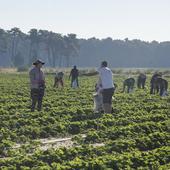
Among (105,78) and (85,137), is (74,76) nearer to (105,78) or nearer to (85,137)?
(105,78)

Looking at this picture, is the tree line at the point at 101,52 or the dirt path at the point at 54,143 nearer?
the dirt path at the point at 54,143

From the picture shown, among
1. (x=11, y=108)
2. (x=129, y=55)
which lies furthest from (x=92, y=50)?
(x=11, y=108)

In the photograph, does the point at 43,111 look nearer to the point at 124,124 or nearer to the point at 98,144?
the point at 124,124

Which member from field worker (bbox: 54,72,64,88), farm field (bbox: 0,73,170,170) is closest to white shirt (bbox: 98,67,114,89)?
farm field (bbox: 0,73,170,170)

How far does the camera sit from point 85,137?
10.8 metres

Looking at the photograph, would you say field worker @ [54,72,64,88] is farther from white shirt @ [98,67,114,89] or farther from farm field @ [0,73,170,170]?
white shirt @ [98,67,114,89]

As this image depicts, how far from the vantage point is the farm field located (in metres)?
8.06

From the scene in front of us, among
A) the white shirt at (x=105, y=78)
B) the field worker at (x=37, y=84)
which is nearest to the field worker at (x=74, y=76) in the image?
the field worker at (x=37, y=84)

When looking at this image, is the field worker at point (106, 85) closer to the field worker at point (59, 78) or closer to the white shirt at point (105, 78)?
the white shirt at point (105, 78)

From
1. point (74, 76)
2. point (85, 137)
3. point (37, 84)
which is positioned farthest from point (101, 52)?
point (85, 137)

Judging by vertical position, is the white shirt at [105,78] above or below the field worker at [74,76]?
above

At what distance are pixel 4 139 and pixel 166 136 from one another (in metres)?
3.38

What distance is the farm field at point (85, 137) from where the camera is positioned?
8062mm

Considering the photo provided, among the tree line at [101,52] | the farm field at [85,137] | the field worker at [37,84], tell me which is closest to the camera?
the farm field at [85,137]
